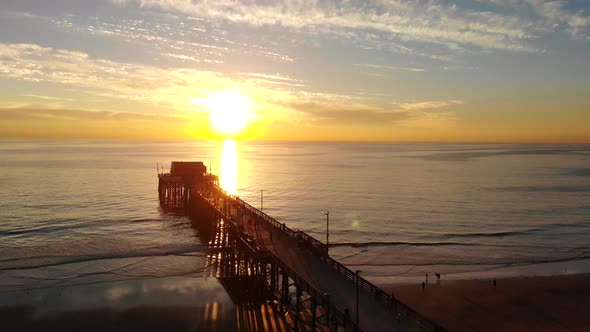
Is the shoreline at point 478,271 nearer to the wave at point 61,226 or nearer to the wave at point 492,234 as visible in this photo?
the wave at point 492,234

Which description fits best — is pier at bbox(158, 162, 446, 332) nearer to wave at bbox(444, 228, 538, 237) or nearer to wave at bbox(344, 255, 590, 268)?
wave at bbox(344, 255, 590, 268)

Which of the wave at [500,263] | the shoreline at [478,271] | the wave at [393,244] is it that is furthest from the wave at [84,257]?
the shoreline at [478,271]

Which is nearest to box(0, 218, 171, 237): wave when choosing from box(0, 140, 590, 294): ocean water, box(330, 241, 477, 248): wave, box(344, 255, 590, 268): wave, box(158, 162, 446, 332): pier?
box(0, 140, 590, 294): ocean water

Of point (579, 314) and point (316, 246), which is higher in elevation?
point (316, 246)

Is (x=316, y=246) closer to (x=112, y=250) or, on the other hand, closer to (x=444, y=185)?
(x=112, y=250)

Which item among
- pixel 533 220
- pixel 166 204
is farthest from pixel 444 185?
pixel 166 204
